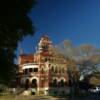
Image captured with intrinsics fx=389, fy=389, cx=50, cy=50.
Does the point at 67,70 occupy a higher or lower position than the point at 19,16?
higher

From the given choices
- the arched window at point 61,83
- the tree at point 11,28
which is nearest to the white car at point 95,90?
the arched window at point 61,83

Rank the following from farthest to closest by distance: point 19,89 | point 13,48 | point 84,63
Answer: point 19,89
point 84,63
point 13,48

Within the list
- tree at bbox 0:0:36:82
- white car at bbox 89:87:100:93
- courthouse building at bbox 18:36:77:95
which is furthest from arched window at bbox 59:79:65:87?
tree at bbox 0:0:36:82

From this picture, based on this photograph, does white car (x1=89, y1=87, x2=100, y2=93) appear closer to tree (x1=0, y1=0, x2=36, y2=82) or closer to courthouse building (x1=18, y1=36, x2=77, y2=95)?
courthouse building (x1=18, y1=36, x2=77, y2=95)

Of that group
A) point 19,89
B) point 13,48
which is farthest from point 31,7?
point 19,89

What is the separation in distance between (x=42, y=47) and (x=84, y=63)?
54.1 ft

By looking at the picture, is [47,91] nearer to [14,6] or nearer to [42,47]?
[42,47]

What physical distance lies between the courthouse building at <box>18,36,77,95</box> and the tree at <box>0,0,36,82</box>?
211ft

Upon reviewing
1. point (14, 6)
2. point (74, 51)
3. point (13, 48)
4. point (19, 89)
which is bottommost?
point (13, 48)

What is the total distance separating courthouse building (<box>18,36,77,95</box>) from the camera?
278 feet

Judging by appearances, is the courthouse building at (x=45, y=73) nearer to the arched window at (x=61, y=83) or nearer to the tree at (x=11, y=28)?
the arched window at (x=61, y=83)

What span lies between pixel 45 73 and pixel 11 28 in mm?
70443

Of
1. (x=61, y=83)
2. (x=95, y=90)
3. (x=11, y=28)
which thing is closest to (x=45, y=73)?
(x=61, y=83)

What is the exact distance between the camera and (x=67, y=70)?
79.9 meters
